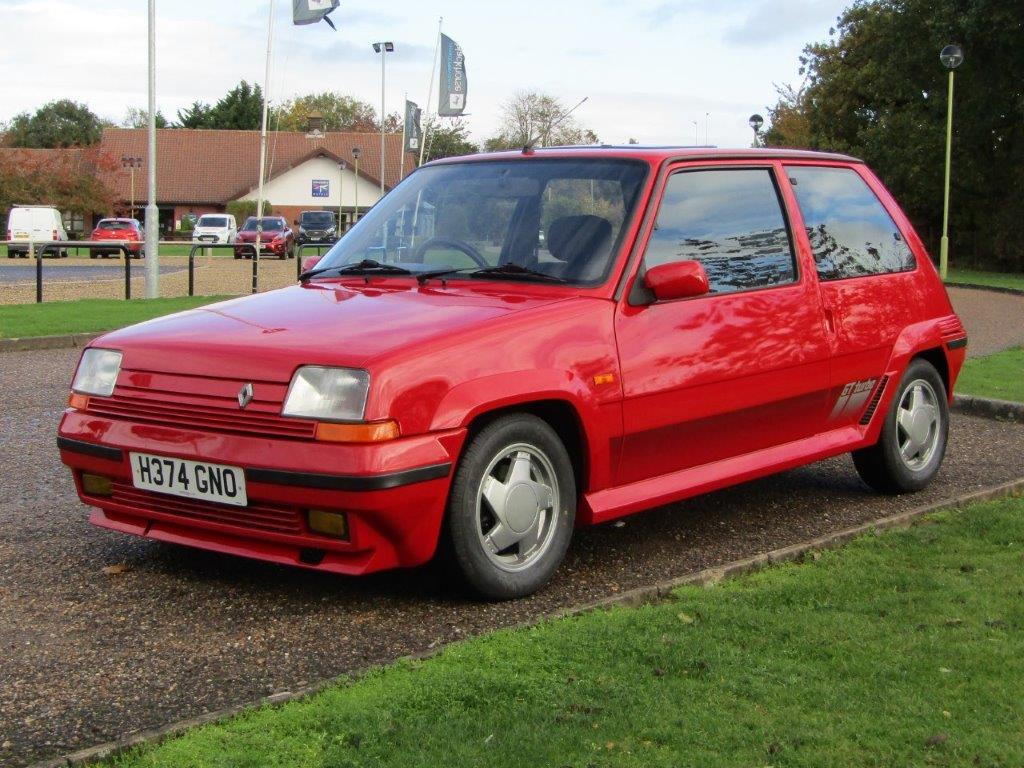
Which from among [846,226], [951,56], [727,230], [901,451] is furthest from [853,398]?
[951,56]

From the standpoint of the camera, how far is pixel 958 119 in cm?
4641

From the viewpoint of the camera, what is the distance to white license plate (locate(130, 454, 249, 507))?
4648mm

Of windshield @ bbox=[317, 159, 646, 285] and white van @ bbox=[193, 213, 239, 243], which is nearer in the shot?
windshield @ bbox=[317, 159, 646, 285]

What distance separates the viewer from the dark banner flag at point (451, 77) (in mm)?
42281

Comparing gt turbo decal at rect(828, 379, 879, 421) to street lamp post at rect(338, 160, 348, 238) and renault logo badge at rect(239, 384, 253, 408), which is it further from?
street lamp post at rect(338, 160, 348, 238)

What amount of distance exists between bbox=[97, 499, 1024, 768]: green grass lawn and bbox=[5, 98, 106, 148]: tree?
11429 centimetres

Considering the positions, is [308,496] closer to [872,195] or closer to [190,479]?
[190,479]

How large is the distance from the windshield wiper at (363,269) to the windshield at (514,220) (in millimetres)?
48

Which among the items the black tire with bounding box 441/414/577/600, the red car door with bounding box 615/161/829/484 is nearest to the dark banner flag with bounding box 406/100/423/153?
the red car door with bounding box 615/161/829/484

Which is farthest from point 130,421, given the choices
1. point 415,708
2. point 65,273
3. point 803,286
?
point 65,273

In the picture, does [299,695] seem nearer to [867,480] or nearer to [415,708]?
[415,708]

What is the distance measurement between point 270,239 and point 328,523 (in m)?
47.7

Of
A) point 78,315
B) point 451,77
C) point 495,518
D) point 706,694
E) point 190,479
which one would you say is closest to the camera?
point 706,694

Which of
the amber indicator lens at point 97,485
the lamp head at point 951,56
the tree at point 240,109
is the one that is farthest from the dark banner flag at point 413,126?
the tree at point 240,109
